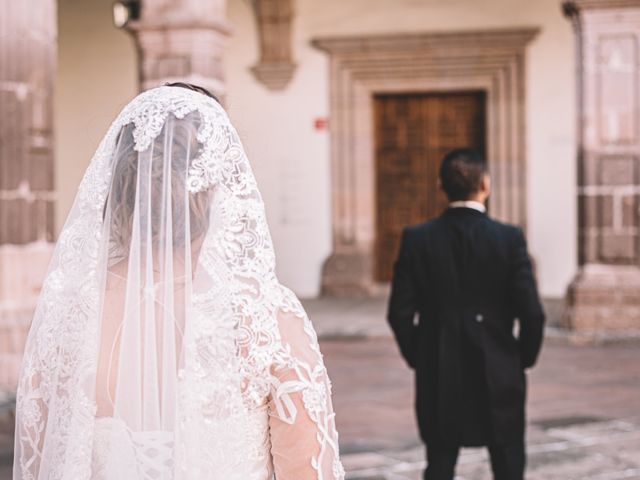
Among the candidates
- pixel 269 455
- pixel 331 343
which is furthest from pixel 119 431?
pixel 331 343

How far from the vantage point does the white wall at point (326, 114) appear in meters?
13.7

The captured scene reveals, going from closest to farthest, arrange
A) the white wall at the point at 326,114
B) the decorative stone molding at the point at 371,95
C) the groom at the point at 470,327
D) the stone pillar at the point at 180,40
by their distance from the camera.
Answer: the groom at the point at 470,327, the stone pillar at the point at 180,40, the white wall at the point at 326,114, the decorative stone molding at the point at 371,95

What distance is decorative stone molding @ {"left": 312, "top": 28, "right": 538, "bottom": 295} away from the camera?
1394 cm

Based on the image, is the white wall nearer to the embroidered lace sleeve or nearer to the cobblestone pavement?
the cobblestone pavement

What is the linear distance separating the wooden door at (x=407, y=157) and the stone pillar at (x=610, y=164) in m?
4.15

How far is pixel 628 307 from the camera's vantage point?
10.2 metres

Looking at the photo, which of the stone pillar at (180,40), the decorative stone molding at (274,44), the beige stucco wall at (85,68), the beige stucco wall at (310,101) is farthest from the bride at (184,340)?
the beige stucco wall at (85,68)

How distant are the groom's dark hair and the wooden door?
1041 centimetres

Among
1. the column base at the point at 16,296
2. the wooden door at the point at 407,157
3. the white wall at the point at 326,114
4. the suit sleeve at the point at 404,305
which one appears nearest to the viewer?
the suit sleeve at the point at 404,305

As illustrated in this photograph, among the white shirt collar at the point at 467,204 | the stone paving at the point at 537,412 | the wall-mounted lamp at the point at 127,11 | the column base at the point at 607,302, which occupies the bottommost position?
the stone paving at the point at 537,412

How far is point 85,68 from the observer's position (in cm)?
1477

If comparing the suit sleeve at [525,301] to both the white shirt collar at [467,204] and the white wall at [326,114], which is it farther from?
the white wall at [326,114]

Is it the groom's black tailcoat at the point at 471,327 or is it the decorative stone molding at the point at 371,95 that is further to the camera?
the decorative stone molding at the point at 371,95

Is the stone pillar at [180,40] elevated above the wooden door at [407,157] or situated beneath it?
elevated above
